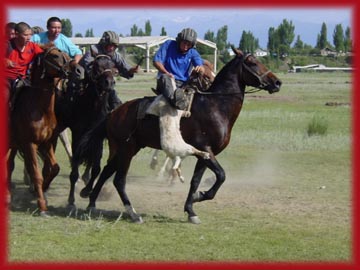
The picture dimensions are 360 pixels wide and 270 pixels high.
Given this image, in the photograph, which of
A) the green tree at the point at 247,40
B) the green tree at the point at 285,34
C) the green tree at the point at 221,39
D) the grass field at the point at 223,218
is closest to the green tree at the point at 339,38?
the green tree at the point at 285,34

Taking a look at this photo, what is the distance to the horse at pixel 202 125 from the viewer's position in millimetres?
9273

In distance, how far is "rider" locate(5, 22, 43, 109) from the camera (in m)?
9.69

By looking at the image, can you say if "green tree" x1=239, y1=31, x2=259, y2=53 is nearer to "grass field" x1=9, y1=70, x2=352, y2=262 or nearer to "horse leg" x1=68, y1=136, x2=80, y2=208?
"grass field" x1=9, y1=70, x2=352, y2=262

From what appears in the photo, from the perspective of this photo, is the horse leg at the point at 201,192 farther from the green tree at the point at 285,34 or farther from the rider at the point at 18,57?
the green tree at the point at 285,34

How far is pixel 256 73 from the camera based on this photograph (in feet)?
31.3

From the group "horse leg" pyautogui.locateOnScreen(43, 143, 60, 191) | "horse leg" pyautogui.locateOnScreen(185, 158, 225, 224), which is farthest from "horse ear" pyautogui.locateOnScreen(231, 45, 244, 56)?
"horse leg" pyautogui.locateOnScreen(43, 143, 60, 191)

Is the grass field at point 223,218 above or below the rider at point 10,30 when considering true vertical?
below

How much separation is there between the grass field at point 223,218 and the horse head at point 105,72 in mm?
1946

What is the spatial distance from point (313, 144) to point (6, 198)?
9.93 meters

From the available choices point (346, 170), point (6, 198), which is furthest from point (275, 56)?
point (6, 198)

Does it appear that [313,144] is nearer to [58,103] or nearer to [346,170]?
[346,170]

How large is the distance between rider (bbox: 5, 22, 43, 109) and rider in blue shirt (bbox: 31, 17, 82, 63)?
122 cm

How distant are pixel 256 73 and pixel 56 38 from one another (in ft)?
12.1

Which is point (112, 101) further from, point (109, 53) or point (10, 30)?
point (10, 30)
